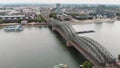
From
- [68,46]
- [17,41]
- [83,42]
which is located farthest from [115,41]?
[17,41]

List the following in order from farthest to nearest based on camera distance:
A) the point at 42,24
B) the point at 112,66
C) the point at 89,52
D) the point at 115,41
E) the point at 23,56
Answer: the point at 42,24 < the point at 115,41 < the point at 23,56 < the point at 89,52 < the point at 112,66

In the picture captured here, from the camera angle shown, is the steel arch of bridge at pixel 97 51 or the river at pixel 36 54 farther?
the river at pixel 36 54

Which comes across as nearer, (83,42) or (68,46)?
(83,42)

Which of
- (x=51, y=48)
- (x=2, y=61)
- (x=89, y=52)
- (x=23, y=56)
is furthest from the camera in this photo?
(x=51, y=48)

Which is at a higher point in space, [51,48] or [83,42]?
[83,42]

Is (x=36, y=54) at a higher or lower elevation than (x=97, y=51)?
lower

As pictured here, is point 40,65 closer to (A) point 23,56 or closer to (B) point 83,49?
(A) point 23,56

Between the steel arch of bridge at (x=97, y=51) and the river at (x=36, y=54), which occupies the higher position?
the steel arch of bridge at (x=97, y=51)

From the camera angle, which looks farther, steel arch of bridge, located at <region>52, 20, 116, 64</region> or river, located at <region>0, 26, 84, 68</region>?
river, located at <region>0, 26, 84, 68</region>

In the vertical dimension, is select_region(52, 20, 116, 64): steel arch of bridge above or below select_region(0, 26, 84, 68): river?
above

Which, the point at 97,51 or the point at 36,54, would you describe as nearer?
the point at 97,51
